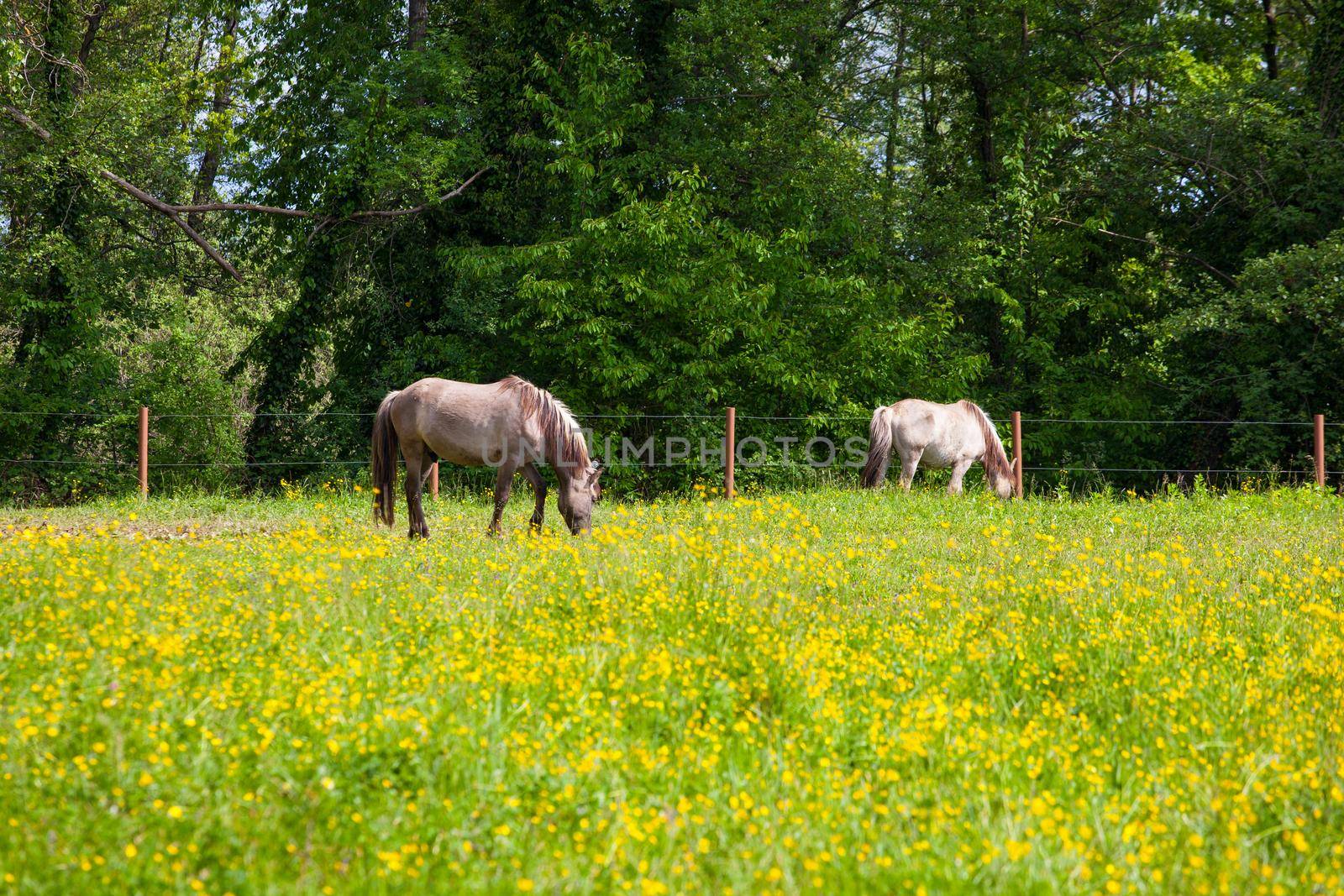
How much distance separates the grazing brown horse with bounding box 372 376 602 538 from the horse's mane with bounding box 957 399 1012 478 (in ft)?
21.7

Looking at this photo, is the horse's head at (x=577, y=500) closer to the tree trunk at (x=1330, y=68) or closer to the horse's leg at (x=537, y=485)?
the horse's leg at (x=537, y=485)

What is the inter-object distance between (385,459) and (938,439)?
761 cm

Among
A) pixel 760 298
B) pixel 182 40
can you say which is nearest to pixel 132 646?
pixel 760 298

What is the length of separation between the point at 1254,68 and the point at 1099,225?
16.9 ft

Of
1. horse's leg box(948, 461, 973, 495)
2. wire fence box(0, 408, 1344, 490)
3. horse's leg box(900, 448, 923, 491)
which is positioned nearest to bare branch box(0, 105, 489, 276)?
wire fence box(0, 408, 1344, 490)

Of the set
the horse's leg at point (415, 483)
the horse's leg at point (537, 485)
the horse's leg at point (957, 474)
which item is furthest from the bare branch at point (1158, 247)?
the horse's leg at point (415, 483)

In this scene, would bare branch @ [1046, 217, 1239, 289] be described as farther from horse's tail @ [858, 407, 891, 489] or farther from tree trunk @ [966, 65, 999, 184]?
horse's tail @ [858, 407, 891, 489]

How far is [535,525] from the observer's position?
9.40 metres

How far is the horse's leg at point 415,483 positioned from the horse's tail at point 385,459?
0.14 m

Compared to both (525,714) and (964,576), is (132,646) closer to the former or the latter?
(525,714)

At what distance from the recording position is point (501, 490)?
9609 millimetres

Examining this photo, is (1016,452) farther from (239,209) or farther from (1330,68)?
(239,209)

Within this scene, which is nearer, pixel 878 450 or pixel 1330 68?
pixel 878 450

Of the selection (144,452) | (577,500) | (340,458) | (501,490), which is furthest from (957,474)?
(144,452)
